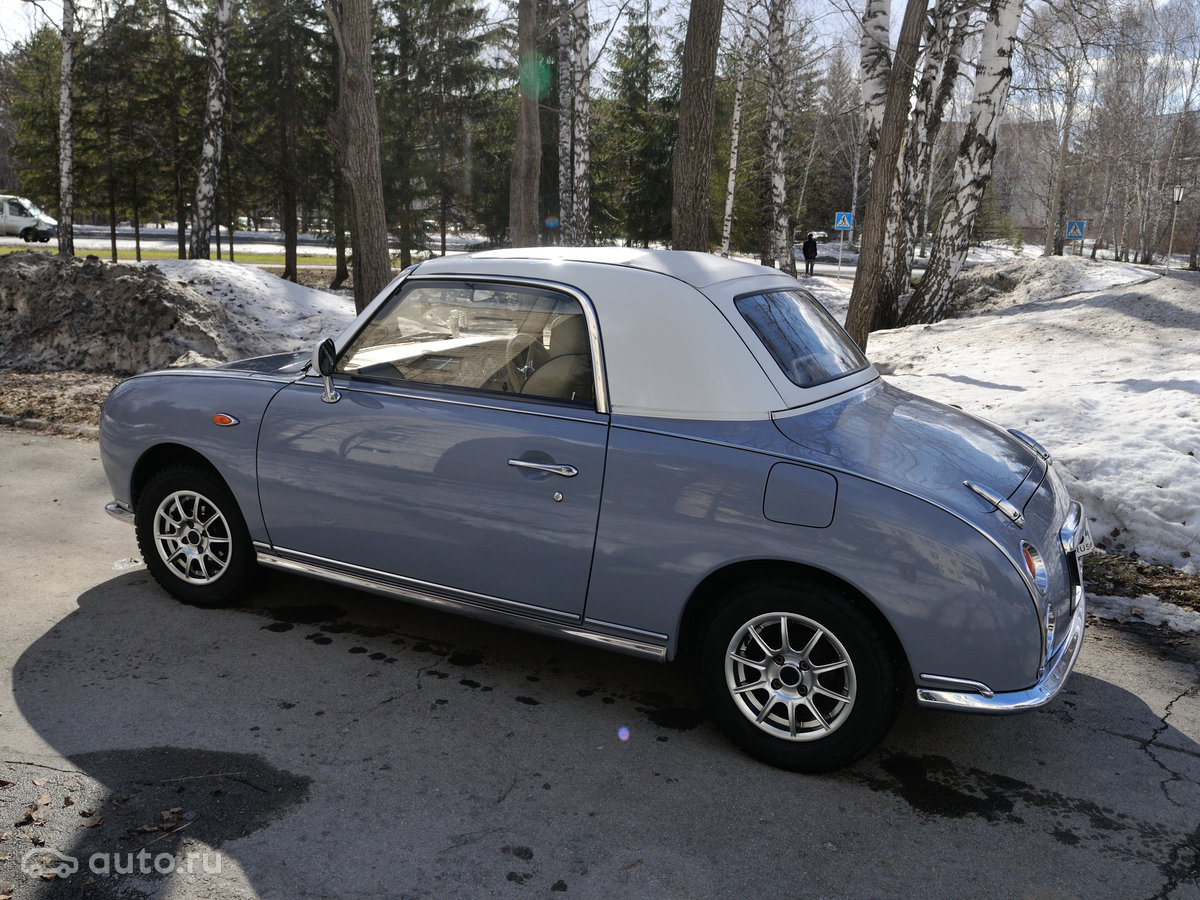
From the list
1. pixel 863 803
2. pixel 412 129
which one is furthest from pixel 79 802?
pixel 412 129

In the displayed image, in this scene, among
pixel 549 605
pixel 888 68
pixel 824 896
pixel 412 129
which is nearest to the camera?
pixel 824 896

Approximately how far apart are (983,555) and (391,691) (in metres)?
2.42

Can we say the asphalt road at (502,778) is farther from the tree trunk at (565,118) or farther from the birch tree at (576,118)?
the tree trunk at (565,118)

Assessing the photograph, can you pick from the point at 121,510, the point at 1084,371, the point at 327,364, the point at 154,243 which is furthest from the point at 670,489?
the point at 154,243

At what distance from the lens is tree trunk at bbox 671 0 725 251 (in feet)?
31.1

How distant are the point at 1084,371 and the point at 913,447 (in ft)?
23.2

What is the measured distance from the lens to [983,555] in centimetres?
301

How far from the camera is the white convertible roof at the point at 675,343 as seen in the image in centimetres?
351

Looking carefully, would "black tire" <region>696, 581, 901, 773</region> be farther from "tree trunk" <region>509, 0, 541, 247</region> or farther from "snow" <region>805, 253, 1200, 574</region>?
"tree trunk" <region>509, 0, 541, 247</region>

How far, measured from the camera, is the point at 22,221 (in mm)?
42312

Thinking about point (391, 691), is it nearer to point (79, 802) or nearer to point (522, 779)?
point (522, 779)

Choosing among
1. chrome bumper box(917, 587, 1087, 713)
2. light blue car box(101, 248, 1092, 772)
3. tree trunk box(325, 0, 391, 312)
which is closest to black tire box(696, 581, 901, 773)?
light blue car box(101, 248, 1092, 772)

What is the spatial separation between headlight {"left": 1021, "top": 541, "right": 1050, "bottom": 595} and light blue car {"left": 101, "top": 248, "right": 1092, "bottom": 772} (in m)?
0.01

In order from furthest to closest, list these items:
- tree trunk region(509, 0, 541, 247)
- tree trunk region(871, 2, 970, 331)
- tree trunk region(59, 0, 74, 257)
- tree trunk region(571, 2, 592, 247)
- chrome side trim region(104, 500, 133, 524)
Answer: tree trunk region(59, 0, 74, 257) → tree trunk region(571, 2, 592, 247) → tree trunk region(871, 2, 970, 331) → tree trunk region(509, 0, 541, 247) → chrome side trim region(104, 500, 133, 524)
